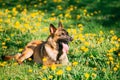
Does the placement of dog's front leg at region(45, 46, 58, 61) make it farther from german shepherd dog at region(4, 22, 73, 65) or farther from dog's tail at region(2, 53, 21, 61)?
dog's tail at region(2, 53, 21, 61)

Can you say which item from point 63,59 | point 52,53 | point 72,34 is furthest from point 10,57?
point 72,34

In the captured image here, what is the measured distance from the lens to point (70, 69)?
6.16 meters

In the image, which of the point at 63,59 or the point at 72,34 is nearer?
the point at 63,59

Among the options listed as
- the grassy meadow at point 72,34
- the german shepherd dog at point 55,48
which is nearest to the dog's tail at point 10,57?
the german shepherd dog at point 55,48

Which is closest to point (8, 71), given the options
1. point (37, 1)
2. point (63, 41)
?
point (63, 41)

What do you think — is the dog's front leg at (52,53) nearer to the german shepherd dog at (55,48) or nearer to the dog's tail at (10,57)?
the german shepherd dog at (55,48)

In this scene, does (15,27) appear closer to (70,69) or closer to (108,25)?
(108,25)

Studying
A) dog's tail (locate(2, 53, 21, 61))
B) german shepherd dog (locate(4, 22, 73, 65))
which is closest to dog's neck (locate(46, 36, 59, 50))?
german shepherd dog (locate(4, 22, 73, 65))

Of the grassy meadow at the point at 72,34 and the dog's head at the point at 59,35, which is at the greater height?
the dog's head at the point at 59,35

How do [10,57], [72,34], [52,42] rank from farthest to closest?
[72,34] → [10,57] → [52,42]

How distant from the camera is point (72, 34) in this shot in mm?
8992

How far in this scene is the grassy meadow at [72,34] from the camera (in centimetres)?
639

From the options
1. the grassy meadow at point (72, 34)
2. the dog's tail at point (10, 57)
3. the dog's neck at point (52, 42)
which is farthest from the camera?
the dog's tail at point (10, 57)

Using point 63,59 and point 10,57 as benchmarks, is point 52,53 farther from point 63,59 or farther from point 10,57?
point 10,57
